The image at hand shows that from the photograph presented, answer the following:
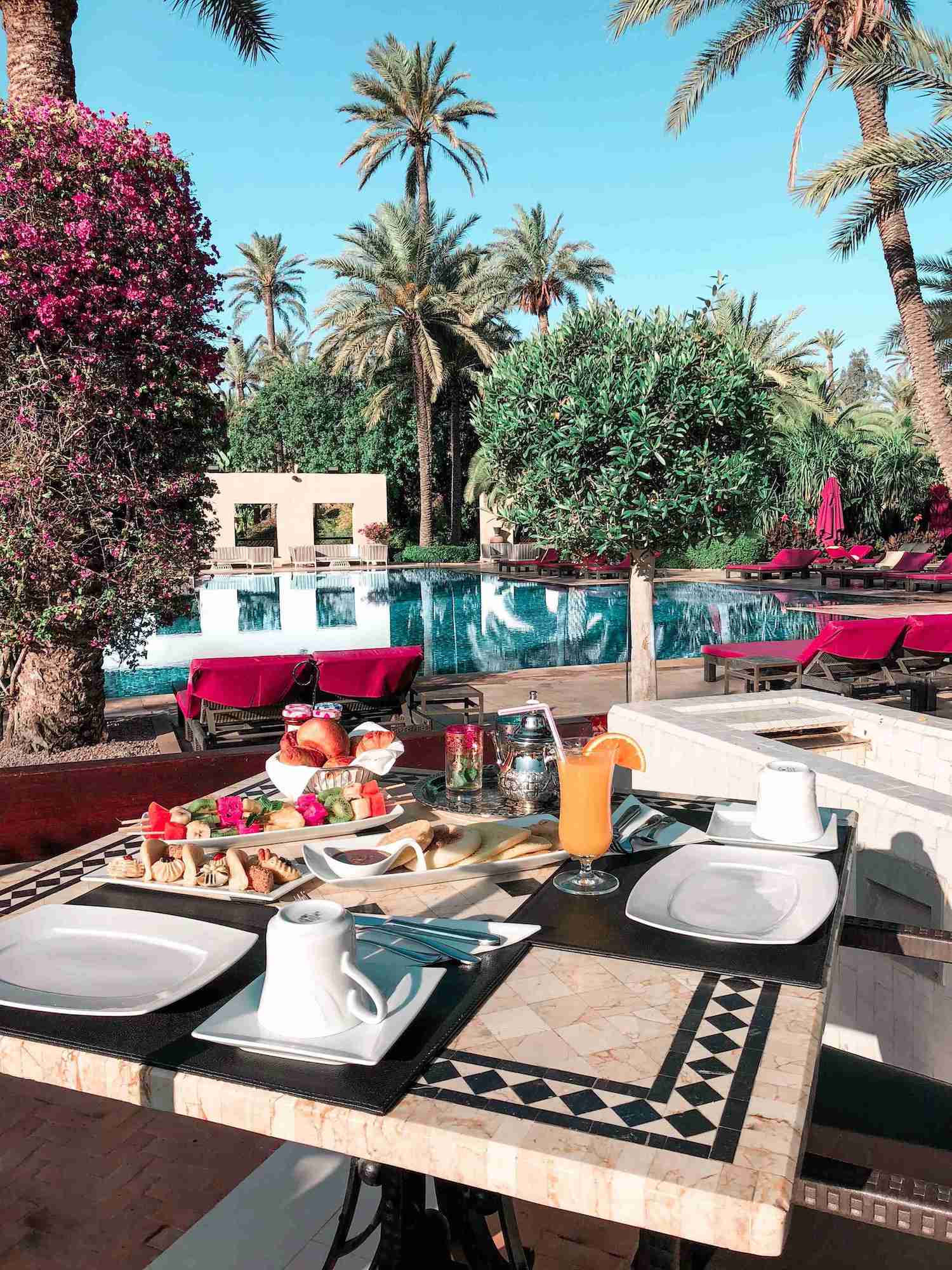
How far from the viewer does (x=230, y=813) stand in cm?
239

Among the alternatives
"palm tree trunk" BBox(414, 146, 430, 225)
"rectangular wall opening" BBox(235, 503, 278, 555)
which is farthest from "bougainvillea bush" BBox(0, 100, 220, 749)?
"rectangular wall opening" BBox(235, 503, 278, 555)

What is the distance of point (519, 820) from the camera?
238 cm

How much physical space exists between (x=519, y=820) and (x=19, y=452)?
4.78 m

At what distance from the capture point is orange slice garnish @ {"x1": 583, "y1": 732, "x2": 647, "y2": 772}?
214cm

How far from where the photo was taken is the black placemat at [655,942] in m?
1.63

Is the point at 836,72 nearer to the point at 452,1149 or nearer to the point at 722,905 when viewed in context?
the point at 722,905

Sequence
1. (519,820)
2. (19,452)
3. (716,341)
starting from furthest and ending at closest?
(716,341), (19,452), (519,820)

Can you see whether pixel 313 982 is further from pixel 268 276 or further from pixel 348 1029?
pixel 268 276

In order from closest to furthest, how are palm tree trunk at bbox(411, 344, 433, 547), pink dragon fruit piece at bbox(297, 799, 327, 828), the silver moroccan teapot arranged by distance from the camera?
A: 1. pink dragon fruit piece at bbox(297, 799, 327, 828)
2. the silver moroccan teapot
3. palm tree trunk at bbox(411, 344, 433, 547)

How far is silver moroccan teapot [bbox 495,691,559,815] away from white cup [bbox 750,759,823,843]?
0.58 meters

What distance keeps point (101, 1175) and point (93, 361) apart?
15.6 feet

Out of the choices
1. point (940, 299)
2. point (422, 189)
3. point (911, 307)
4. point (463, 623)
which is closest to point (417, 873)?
point (911, 307)

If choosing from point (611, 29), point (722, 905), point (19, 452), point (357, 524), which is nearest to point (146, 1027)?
point (722, 905)

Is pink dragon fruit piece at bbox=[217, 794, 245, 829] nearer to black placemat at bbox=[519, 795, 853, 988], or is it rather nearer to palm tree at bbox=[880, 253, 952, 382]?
black placemat at bbox=[519, 795, 853, 988]
